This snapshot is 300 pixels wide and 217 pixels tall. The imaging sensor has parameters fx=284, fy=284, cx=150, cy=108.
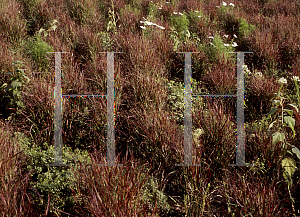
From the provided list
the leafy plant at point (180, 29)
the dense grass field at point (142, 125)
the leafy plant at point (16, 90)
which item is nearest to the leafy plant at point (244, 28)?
the dense grass field at point (142, 125)

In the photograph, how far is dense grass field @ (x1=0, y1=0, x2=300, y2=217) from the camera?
2193 mm

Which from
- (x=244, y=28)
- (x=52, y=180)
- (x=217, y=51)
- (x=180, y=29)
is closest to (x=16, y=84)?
(x=52, y=180)

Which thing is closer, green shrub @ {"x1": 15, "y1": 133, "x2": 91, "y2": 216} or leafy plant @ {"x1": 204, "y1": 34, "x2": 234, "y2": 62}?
green shrub @ {"x1": 15, "y1": 133, "x2": 91, "y2": 216}

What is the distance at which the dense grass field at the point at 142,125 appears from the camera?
86.4 inches

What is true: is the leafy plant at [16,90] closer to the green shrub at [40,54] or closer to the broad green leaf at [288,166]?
the green shrub at [40,54]

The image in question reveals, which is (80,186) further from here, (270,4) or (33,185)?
(270,4)

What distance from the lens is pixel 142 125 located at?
288 centimetres

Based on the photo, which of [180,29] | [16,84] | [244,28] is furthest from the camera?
[244,28]

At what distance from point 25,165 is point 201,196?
1.61 meters

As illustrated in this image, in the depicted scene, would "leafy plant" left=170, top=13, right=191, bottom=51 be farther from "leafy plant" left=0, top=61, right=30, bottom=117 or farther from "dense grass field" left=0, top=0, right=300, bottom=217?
"leafy plant" left=0, top=61, right=30, bottom=117

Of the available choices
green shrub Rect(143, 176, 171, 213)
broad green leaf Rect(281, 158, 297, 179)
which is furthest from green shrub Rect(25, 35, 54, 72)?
broad green leaf Rect(281, 158, 297, 179)

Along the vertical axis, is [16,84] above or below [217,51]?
below

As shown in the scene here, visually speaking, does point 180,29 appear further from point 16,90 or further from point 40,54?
point 16,90

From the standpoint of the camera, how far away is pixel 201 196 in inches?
92.0
